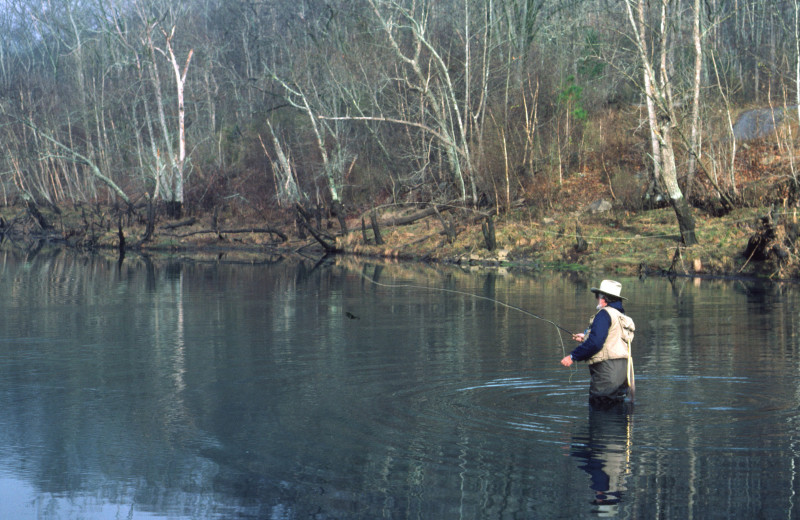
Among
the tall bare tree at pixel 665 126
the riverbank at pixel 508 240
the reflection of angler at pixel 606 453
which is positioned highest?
the tall bare tree at pixel 665 126

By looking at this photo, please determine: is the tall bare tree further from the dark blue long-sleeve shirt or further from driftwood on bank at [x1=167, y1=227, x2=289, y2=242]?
the dark blue long-sleeve shirt

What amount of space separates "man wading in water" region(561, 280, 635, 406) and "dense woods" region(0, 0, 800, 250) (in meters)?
19.2

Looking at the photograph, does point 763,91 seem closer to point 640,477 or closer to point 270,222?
point 270,222

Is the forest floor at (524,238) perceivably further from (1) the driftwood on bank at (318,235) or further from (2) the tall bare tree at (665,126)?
(2) the tall bare tree at (665,126)

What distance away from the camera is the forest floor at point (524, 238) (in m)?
29.2

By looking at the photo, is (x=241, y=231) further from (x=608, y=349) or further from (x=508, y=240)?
(x=608, y=349)

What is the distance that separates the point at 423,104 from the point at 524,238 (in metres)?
7.12

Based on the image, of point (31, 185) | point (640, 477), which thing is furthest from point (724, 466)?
point (31, 185)

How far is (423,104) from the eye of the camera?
38.4 metres

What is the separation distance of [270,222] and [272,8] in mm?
21871

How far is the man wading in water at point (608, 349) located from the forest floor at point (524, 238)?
705 inches

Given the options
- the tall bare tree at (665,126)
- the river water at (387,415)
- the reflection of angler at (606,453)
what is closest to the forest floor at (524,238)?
the tall bare tree at (665,126)

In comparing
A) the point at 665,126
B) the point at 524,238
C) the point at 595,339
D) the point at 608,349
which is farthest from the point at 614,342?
the point at 524,238

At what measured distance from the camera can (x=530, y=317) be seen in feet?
62.4
